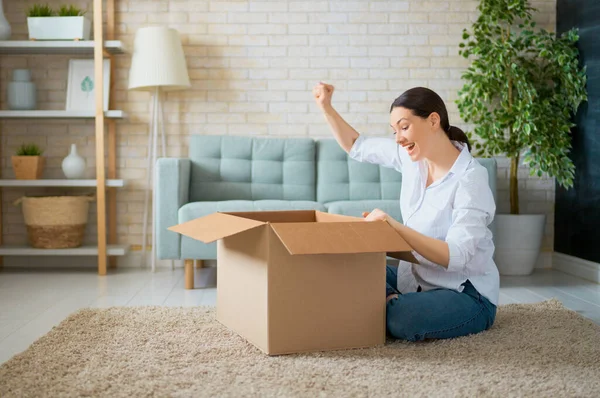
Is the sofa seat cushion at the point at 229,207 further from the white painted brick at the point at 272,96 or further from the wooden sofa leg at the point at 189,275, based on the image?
the white painted brick at the point at 272,96

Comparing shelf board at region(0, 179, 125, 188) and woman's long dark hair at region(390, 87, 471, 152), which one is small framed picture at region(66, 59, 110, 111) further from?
woman's long dark hair at region(390, 87, 471, 152)

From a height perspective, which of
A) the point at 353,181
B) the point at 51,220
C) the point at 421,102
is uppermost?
the point at 421,102

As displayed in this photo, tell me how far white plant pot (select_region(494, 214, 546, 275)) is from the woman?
176cm

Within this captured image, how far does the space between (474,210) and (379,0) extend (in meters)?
2.53

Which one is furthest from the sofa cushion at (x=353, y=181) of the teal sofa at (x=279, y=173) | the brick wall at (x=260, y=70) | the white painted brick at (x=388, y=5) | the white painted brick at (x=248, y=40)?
the white painted brick at (x=388, y=5)

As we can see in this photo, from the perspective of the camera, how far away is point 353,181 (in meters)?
4.02

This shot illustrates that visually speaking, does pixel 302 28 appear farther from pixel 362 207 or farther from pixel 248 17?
pixel 362 207

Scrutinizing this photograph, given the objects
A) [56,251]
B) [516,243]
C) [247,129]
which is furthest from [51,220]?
[516,243]

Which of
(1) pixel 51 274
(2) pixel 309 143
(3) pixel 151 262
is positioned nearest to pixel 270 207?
(2) pixel 309 143

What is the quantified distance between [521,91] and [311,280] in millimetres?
2484

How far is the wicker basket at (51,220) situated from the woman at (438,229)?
2150 mm

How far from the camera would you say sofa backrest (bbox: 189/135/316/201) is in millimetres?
3973

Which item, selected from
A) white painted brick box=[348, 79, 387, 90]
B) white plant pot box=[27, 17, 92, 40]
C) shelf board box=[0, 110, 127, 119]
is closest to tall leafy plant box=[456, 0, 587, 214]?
white painted brick box=[348, 79, 387, 90]

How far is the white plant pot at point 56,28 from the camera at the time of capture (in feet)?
13.0
